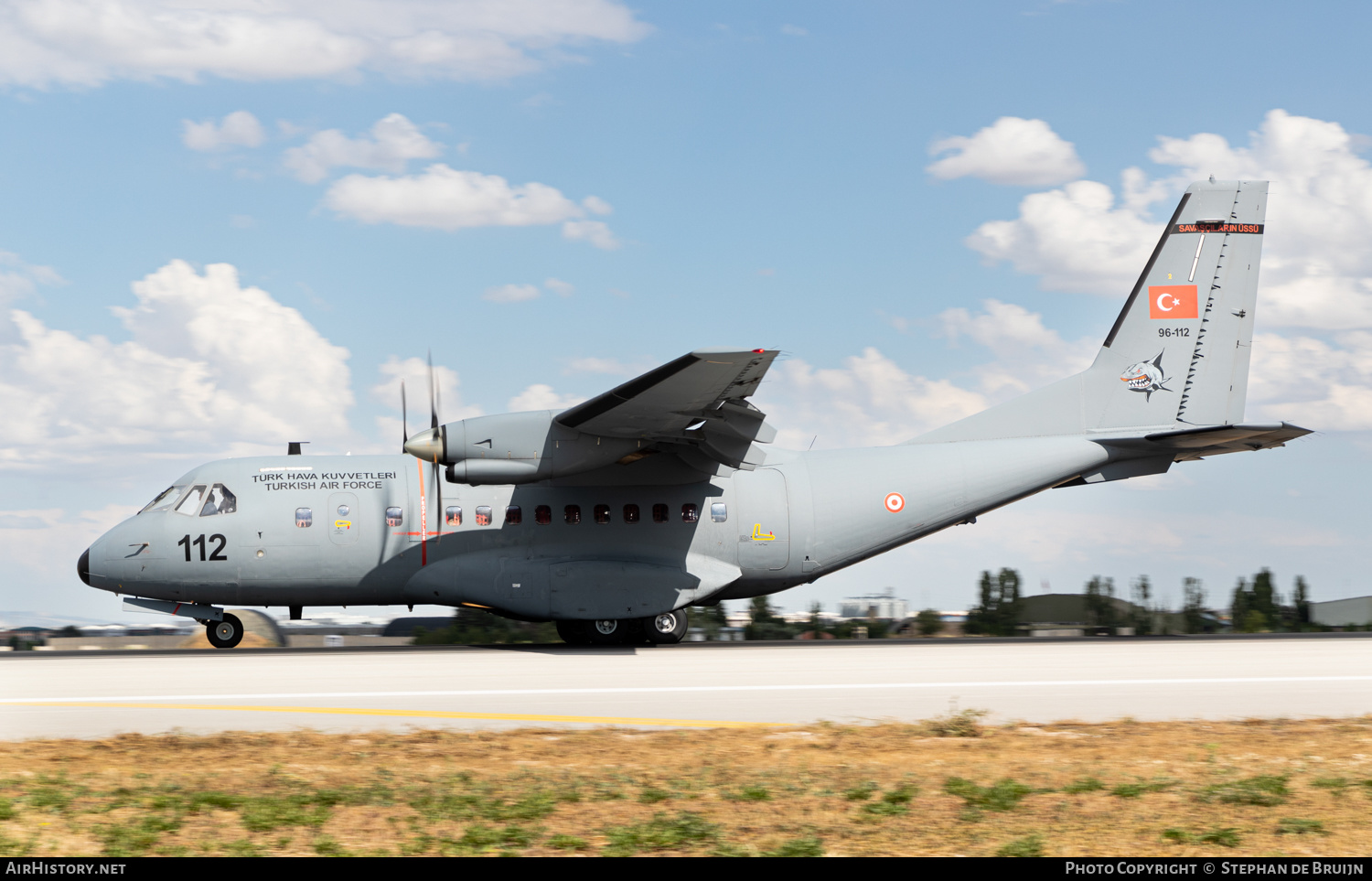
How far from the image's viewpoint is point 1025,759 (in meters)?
8.09

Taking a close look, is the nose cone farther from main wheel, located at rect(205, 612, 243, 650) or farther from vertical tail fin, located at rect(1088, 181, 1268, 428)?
vertical tail fin, located at rect(1088, 181, 1268, 428)

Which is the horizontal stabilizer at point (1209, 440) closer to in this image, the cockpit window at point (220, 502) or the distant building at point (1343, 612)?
the distant building at point (1343, 612)

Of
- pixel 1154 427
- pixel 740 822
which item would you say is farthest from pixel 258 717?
pixel 1154 427

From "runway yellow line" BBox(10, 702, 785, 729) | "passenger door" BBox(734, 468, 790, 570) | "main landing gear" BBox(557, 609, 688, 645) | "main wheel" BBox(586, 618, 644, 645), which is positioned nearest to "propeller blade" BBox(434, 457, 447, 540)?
"main landing gear" BBox(557, 609, 688, 645)

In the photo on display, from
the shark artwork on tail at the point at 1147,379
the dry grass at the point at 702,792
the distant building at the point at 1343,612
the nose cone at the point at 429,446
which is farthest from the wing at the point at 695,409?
the distant building at the point at 1343,612

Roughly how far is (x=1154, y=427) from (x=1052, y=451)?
209cm

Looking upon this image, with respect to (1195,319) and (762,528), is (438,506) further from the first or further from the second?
(1195,319)

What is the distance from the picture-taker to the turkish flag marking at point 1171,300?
63.9 ft

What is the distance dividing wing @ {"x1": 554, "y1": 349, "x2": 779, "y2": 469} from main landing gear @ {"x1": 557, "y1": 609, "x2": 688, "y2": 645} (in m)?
2.87

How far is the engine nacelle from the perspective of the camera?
52.5 ft

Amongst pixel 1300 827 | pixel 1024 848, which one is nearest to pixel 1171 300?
pixel 1300 827

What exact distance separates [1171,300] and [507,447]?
1192cm

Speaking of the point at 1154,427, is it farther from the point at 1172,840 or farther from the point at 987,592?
the point at 1172,840

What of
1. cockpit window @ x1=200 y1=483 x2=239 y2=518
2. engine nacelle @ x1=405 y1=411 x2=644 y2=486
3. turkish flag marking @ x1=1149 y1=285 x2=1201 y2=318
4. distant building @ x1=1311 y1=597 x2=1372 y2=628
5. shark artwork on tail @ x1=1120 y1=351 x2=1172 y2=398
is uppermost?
turkish flag marking @ x1=1149 y1=285 x2=1201 y2=318
